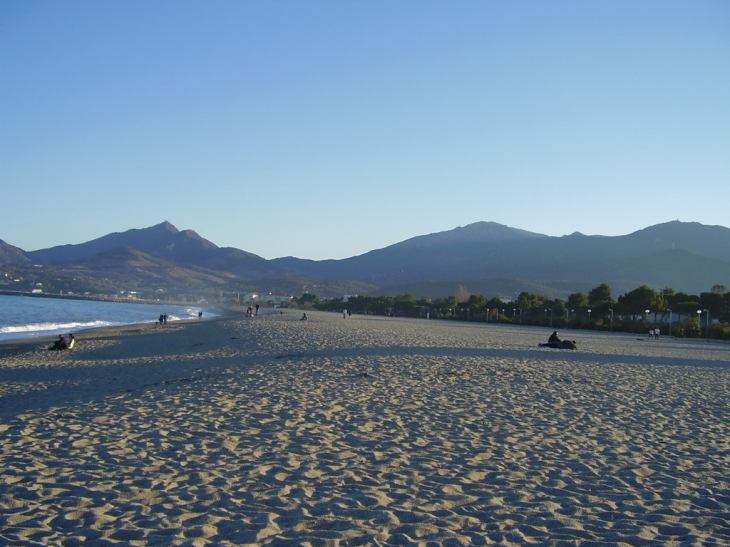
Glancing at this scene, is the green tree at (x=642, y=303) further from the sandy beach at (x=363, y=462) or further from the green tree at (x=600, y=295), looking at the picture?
the sandy beach at (x=363, y=462)

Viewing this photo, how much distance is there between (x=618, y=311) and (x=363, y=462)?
59462 millimetres

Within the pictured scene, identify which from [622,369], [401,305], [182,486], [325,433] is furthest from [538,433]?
[401,305]

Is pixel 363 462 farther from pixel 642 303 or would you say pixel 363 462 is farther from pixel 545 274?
pixel 545 274

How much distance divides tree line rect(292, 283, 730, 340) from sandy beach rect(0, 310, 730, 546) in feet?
130

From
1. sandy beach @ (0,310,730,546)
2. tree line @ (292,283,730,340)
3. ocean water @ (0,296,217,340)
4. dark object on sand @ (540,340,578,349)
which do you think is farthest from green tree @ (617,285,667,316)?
sandy beach @ (0,310,730,546)

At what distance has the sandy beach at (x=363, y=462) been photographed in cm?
427

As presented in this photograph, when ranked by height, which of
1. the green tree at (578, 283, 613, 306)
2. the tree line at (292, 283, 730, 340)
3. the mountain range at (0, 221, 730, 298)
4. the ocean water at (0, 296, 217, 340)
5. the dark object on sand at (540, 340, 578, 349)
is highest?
the mountain range at (0, 221, 730, 298)

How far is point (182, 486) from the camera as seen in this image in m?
5.13

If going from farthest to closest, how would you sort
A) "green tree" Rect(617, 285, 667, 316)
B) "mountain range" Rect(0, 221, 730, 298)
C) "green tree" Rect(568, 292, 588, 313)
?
1. "mountain range" Rect(0, 221, 730, 298)
2. "green tree" Rect(568, 292, 588, 313)
3. "green tree" Rect(617, 285, 667, 316)

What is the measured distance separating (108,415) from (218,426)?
5.82 feet

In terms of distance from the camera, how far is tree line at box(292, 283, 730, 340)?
50378 millimetres

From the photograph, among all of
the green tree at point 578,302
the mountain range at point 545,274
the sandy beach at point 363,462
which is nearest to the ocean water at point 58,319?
the sandy beach at point 363,462

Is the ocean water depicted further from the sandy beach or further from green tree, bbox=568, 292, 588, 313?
green tree, bbox=568, 292, 588, 313

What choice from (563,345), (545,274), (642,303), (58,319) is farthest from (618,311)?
(545,274)
